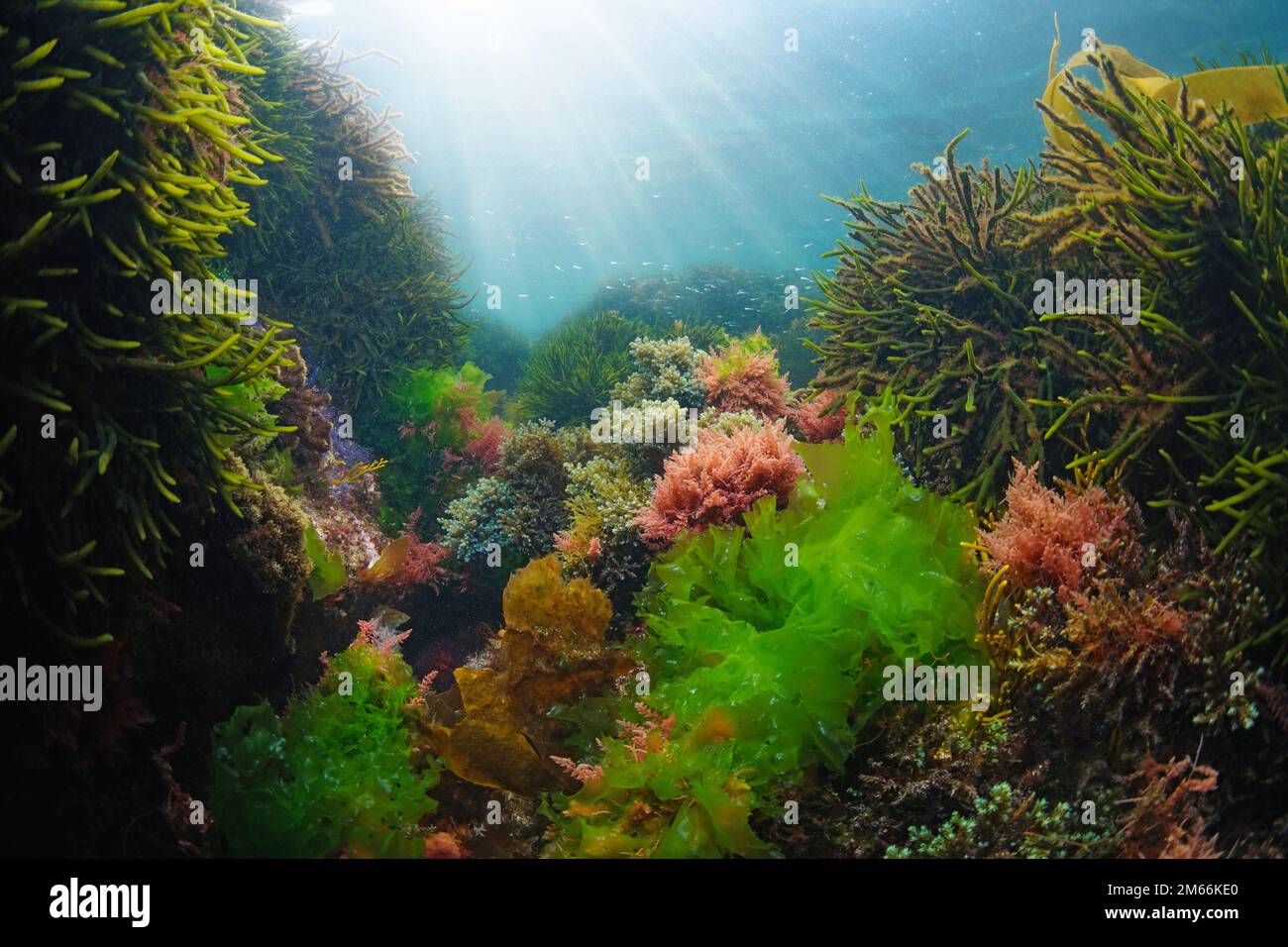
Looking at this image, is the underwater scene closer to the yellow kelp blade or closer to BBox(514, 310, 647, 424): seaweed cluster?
the yellow kelp blade

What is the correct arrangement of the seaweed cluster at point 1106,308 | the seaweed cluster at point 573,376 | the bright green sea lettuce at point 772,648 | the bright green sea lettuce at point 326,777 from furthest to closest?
Answer: the seaweed cluster at point 573,376 → the bright green sea lettuce at point 326,777 → the seaweed cluster at point 1106,308 → the bright green sea lettuce at point 772,648

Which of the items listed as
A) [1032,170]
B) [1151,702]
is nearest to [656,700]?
[1151,702]

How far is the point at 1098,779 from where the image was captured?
108 inches

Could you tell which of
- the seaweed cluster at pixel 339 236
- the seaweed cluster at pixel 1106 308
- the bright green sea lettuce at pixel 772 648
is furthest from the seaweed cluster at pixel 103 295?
the seaweed cluster at pixel 339 236

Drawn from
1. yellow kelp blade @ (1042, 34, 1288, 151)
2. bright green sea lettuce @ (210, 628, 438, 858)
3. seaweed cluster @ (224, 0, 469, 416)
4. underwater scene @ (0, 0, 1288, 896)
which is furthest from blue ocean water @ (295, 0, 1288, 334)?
yellow kelp blade @ (1042, 34, 1288, 151)

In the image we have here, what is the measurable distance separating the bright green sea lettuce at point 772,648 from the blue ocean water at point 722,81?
25.5 ft

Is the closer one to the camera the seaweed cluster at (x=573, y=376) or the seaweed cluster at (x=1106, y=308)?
the seaweed cluster at (x=1106, y=308)

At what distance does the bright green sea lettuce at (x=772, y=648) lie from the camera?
284cm

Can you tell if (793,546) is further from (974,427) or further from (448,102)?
(448,102)

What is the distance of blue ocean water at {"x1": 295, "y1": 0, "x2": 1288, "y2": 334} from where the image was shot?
20734 millimetres

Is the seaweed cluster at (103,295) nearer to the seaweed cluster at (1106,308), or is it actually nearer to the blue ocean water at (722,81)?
the seaweed cluster at (1106,308)

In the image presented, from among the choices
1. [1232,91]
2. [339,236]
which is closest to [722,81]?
[339,236]

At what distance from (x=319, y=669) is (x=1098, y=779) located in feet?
13.6
